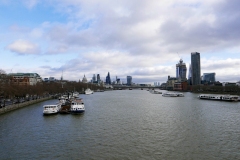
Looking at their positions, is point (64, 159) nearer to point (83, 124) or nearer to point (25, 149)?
point (25, 149)

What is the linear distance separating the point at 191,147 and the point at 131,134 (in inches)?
311

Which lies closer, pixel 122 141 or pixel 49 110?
pixel 122 141

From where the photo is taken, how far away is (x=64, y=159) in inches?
756

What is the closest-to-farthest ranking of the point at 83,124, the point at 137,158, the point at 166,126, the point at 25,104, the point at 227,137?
1. the point at 137,158
2. the point at 227,137
3. the point at 166,126
4. the point at 83,124
5. the point at 25,104

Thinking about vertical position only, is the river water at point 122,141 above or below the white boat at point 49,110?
below

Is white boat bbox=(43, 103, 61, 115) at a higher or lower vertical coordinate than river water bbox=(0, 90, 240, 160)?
higher

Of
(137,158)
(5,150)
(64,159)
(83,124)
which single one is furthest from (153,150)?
(83,124)

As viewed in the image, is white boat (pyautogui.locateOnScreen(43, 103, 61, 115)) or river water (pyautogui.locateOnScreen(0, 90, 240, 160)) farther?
white boat (pyautogui.locateOnScreen(43, 103, 61, 115))

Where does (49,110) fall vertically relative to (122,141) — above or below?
above

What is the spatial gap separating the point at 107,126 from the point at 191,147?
13783 millimetres

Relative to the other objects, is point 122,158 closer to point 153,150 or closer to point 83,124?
point 153,150

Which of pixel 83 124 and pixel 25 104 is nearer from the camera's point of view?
pixel 83 124

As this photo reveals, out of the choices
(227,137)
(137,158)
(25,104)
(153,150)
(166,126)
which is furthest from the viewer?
(25,104)

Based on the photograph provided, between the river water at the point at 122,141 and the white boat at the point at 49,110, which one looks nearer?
the river water at the point at 122,141
